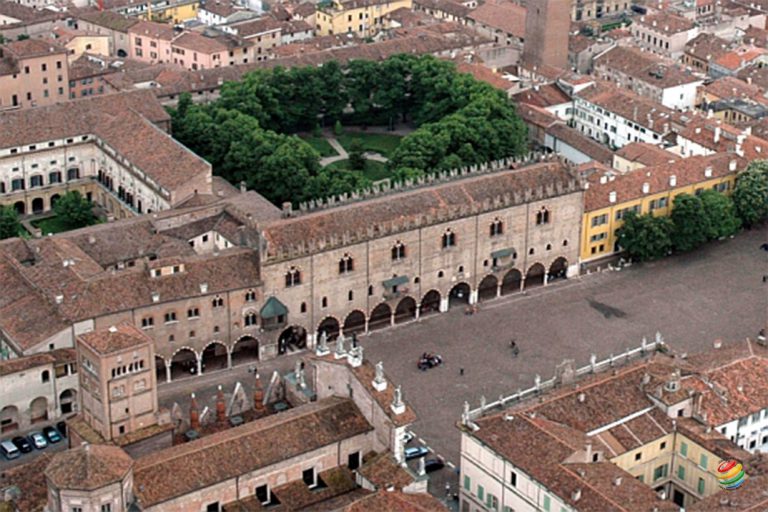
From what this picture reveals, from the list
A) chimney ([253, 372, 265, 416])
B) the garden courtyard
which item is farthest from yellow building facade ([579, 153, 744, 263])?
chimney ([253, 372, 265, 416])

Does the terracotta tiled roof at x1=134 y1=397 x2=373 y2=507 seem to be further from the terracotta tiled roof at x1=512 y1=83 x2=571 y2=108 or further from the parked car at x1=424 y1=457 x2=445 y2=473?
the terracotta tiled roof at x1=512 y1=83 x2=571 y2=108

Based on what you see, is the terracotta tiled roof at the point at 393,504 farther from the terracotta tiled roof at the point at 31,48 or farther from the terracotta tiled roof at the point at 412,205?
the terracotta tiled roof at the point at 31,48

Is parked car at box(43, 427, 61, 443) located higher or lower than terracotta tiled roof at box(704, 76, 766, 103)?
lower

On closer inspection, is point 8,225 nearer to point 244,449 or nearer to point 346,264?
point 346,264

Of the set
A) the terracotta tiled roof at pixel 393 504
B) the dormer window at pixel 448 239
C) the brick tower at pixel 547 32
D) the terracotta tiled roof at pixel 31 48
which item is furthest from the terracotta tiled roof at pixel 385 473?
the brick tower at pixel 547 32

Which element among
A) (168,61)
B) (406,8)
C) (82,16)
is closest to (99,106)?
(168,61)

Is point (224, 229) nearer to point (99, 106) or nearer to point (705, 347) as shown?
point (99, 106)
